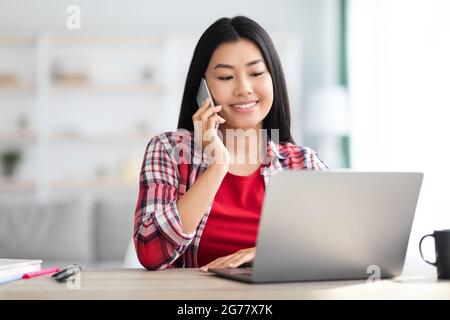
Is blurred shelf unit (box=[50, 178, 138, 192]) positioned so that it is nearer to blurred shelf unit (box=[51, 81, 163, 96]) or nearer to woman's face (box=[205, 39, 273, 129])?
blurred shelf unit (box=[51, 81, 163, 96])

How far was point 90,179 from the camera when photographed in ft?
18.7

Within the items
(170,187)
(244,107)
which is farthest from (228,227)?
(244,107)

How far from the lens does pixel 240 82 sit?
1.72 metres

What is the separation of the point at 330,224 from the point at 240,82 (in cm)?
64

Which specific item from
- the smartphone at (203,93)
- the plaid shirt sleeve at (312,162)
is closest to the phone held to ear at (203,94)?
the smartphone at (203,93)

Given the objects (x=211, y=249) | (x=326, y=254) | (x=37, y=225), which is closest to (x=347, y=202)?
(x=326, y=254)

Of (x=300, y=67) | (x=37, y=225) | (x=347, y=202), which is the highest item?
(x=300, y=67)

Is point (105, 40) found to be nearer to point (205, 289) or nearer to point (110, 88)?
point (110, 88)

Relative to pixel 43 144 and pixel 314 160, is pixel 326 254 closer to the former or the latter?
pixel 314 160

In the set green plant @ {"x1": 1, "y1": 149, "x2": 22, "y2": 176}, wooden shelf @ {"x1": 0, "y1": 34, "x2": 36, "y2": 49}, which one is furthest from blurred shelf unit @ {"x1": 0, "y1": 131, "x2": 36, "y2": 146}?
wooden shelf @ {"x1": 0, "y1": 34, "x2": 36, "y2": 49}

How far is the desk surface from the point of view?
1049mm

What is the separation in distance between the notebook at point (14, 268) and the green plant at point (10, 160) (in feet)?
14.7

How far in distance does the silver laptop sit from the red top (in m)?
0.46
